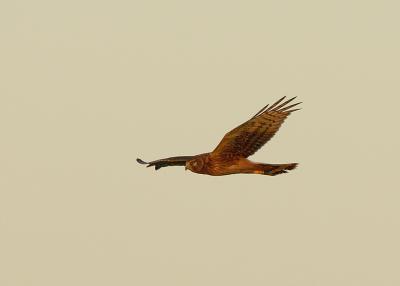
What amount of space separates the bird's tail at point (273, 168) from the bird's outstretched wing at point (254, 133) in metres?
0.39

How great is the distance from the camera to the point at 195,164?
18.7m

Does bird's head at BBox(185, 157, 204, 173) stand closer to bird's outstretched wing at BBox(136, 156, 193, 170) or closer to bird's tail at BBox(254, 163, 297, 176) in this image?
bird's outstretched wing at BBox(136, 156, 193, 170)

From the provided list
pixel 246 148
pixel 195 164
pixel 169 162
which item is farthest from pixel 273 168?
Answer: pixel 169 162

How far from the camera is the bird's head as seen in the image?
18.5 meters

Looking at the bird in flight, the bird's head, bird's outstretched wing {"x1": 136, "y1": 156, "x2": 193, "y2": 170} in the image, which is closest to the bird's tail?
the bird in flight

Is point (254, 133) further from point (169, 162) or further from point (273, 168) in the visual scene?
point (169, 162)

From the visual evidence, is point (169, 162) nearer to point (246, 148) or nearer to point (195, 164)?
point (195, 164)

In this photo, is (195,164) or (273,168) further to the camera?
(195,164)

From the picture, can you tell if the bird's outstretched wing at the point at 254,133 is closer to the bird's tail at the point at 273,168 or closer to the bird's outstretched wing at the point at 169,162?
the bird's tail at the point at 273,168

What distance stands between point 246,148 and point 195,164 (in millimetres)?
1244

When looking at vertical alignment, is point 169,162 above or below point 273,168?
above

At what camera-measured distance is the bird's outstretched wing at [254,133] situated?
17.5 metres

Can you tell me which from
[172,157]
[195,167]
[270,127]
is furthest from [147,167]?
[270,127]

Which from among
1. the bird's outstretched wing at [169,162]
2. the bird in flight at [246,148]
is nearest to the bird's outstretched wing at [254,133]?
the bird in flight at [246,148]
